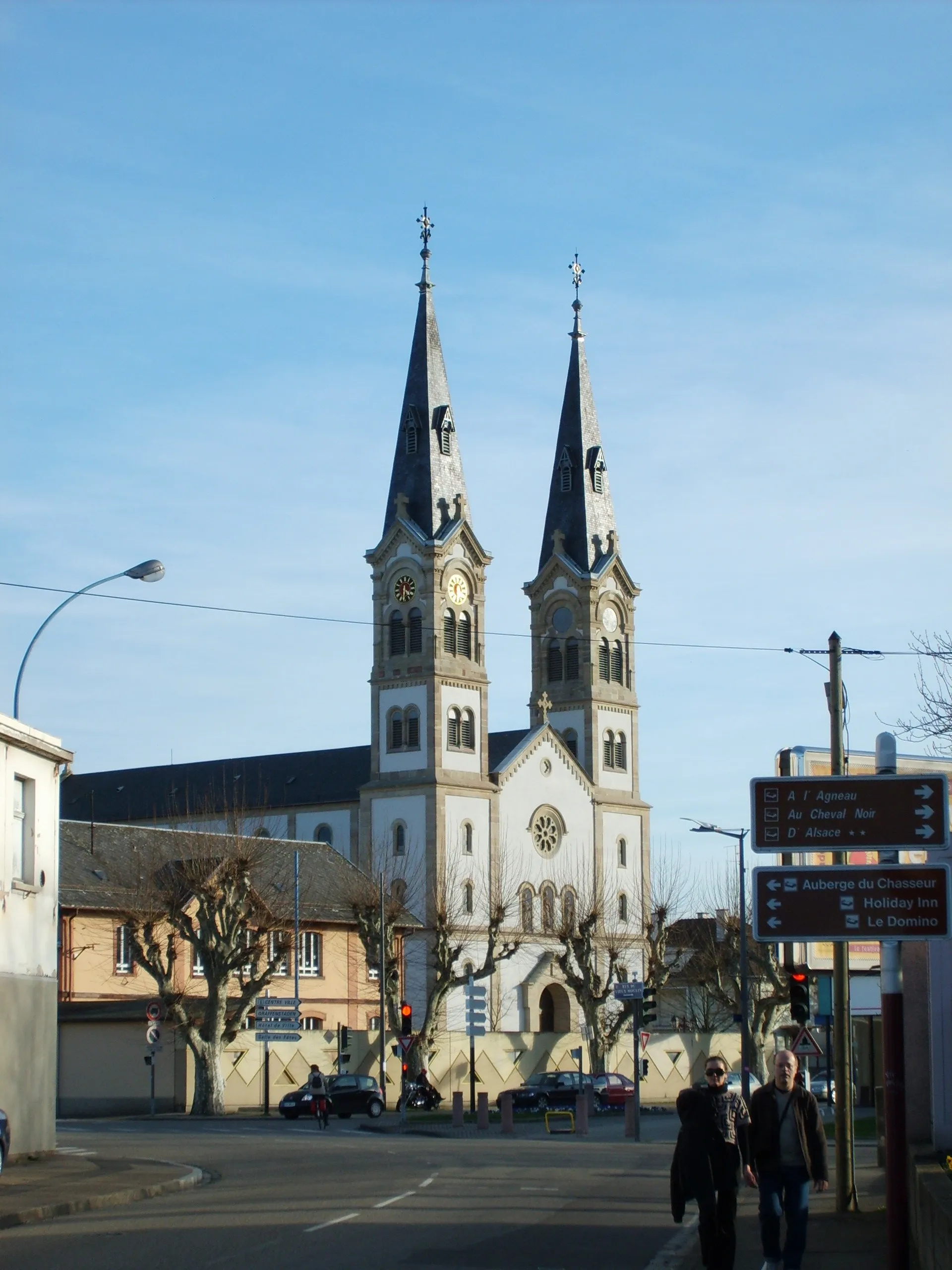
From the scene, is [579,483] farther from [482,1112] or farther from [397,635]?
[482,1112]

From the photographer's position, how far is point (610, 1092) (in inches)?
2302

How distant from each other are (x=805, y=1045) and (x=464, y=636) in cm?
6062

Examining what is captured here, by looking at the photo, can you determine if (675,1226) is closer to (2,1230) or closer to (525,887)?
(2,1230)

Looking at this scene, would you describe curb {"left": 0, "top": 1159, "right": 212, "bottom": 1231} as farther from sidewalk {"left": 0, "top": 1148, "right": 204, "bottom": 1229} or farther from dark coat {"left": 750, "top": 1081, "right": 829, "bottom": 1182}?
dark coat {"left": 750, "top": 1081, "right": 829, "bottom": 1182}

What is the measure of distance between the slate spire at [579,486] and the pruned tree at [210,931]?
44047 mm

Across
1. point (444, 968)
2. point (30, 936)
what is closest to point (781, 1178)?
point (30, 936)

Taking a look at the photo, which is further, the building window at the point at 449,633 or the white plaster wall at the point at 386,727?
the building window at the point at 449,633

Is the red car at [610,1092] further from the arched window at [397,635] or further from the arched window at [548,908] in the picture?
the arched window at [397,635]

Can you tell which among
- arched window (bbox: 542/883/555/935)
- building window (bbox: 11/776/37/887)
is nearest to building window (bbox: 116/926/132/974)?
arched window (bbox: 542/883/555/935)

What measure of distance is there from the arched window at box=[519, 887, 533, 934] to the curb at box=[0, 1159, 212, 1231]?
64.3 metres

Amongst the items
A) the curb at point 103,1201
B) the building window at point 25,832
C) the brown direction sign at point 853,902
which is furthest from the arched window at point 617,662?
the brown direction sign at point 853,902

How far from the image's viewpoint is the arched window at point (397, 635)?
9062cm

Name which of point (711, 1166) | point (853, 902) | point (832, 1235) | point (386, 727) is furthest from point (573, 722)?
point (853, 902)

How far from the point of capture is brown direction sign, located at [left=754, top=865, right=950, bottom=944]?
12.2m
